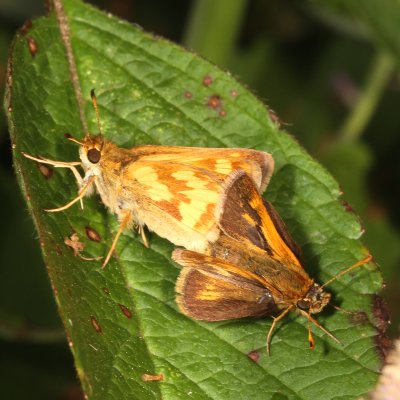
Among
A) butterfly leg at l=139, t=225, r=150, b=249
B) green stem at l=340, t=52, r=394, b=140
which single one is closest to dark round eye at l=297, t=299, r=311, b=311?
butterfly leg at l=139, t=225, r=150, b=249

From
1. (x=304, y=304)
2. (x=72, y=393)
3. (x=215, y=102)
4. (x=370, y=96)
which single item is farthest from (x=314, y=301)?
(x=370, y=96)

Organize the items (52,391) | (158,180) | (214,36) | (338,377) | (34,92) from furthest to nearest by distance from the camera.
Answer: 1. (52,391)
2. (214,36)
3. (158,180)
4. (34,92)
5. (338,377)

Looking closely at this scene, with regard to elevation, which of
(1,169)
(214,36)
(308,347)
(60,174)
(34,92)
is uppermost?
(214,36)

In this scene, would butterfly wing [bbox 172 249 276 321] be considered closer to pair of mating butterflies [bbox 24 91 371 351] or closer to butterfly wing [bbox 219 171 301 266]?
pair of mating butterflies [bbox 24 91 371 351]

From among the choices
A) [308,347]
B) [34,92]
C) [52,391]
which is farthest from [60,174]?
[52,391]

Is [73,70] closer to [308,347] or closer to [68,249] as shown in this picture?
[68,249]

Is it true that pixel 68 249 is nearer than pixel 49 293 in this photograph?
Yes

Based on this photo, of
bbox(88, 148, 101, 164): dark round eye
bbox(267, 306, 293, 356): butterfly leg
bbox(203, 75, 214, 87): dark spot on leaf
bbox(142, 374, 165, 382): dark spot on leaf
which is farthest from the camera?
bbox(203, 75, 214, 87): dark spot on leaf

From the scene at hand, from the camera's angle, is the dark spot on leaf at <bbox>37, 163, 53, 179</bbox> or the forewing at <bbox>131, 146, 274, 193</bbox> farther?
the forewing at <bbox>131, 146, 274, 193</bbox>
